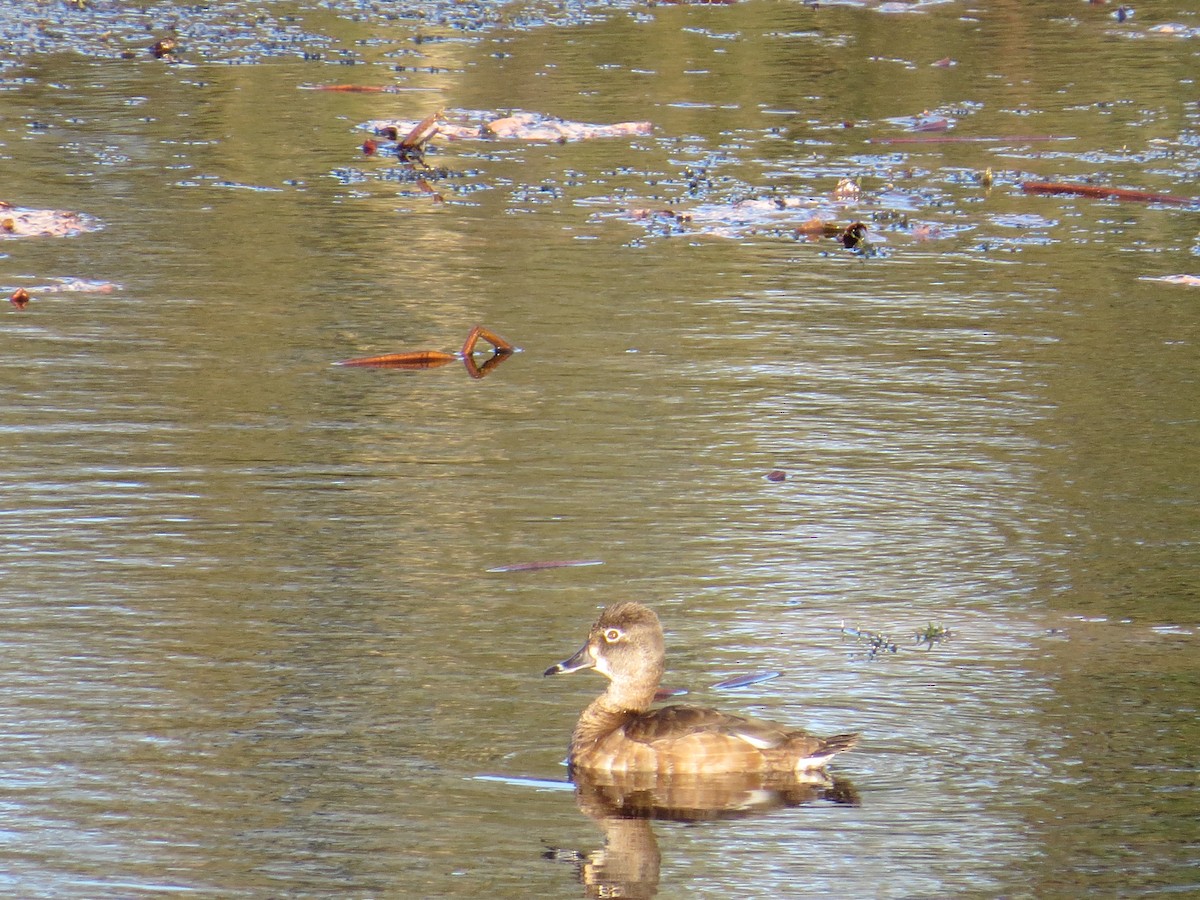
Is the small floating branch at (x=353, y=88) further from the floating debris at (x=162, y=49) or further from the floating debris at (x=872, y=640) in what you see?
the floating debris at (x=872, y=640)

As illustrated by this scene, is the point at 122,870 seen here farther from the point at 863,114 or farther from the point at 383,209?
the point at 863,114

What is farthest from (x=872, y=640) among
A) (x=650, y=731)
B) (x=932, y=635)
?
(x=650, y=731)

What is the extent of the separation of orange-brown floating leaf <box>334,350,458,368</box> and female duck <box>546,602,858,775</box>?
3800mm

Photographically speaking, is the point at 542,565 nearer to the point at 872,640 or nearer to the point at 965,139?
the point at 872,640

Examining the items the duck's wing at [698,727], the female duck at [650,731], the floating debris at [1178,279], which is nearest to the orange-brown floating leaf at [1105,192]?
the floating debris at [1178,279]

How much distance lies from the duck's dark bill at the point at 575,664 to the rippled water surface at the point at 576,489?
18cm

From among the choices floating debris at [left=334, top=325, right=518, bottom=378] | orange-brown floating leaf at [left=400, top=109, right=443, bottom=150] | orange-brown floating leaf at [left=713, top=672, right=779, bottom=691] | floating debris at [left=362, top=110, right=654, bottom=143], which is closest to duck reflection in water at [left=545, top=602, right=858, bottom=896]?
orange-brown floating leaf at [left=713, top=672, right=779, bottom=691]

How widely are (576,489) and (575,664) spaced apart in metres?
1.99

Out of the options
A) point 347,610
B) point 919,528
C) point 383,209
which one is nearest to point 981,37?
point 383,209

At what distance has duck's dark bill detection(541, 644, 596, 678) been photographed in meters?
6.15

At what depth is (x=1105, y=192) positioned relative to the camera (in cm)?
1330

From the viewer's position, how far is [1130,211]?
13.1 meters

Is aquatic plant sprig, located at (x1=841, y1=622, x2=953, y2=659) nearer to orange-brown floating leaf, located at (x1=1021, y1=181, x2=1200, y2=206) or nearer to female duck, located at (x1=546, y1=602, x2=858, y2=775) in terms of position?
female duck, located at (x1=546, y1=602, x2=858, y2=775)

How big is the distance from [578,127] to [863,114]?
2.37 metres
